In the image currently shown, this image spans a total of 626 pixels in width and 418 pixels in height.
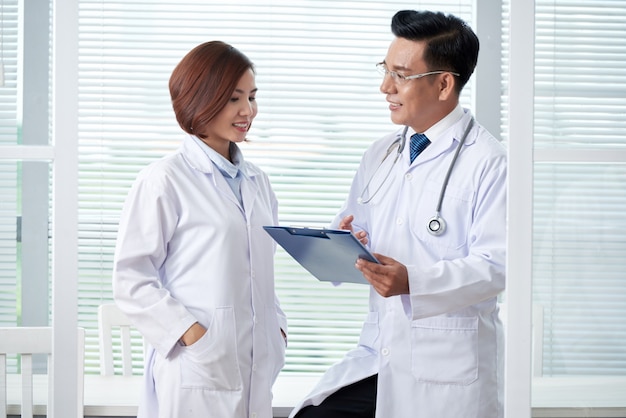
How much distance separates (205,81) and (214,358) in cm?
73

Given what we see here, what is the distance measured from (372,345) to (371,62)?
73.1 inches

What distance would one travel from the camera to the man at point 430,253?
183cm

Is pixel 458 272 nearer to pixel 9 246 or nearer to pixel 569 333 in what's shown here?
pixel 569 333

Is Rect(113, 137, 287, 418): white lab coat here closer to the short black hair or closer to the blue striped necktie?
the blue striped necktie

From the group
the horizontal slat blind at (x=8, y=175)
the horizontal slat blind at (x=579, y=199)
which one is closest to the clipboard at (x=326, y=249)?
the horizontal slat blind at (x=579, y=199)

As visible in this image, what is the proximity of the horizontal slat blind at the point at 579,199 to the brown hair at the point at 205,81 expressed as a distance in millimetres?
920

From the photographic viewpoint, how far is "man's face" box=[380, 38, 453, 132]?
204cm

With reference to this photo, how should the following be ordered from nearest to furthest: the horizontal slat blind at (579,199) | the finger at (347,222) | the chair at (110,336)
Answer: the horizontal slat blind at (579,199), the finger at (347,222), the chair at (110,336)

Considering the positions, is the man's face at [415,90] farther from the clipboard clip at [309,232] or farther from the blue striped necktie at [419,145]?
the clipboard clip at [309,232]

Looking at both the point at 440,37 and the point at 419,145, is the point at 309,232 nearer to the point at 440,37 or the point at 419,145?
the point at 419,145

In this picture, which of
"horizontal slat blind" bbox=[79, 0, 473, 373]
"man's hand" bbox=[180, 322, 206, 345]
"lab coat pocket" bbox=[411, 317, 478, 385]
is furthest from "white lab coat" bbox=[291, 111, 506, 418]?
"horizontal slat blind" bbox=[79, 0, 473, 373]

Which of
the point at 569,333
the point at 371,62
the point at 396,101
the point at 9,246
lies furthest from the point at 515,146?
the point at 371,62

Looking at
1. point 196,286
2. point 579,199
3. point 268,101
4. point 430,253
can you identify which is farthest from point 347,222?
point 268,101

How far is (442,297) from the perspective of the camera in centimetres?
181
